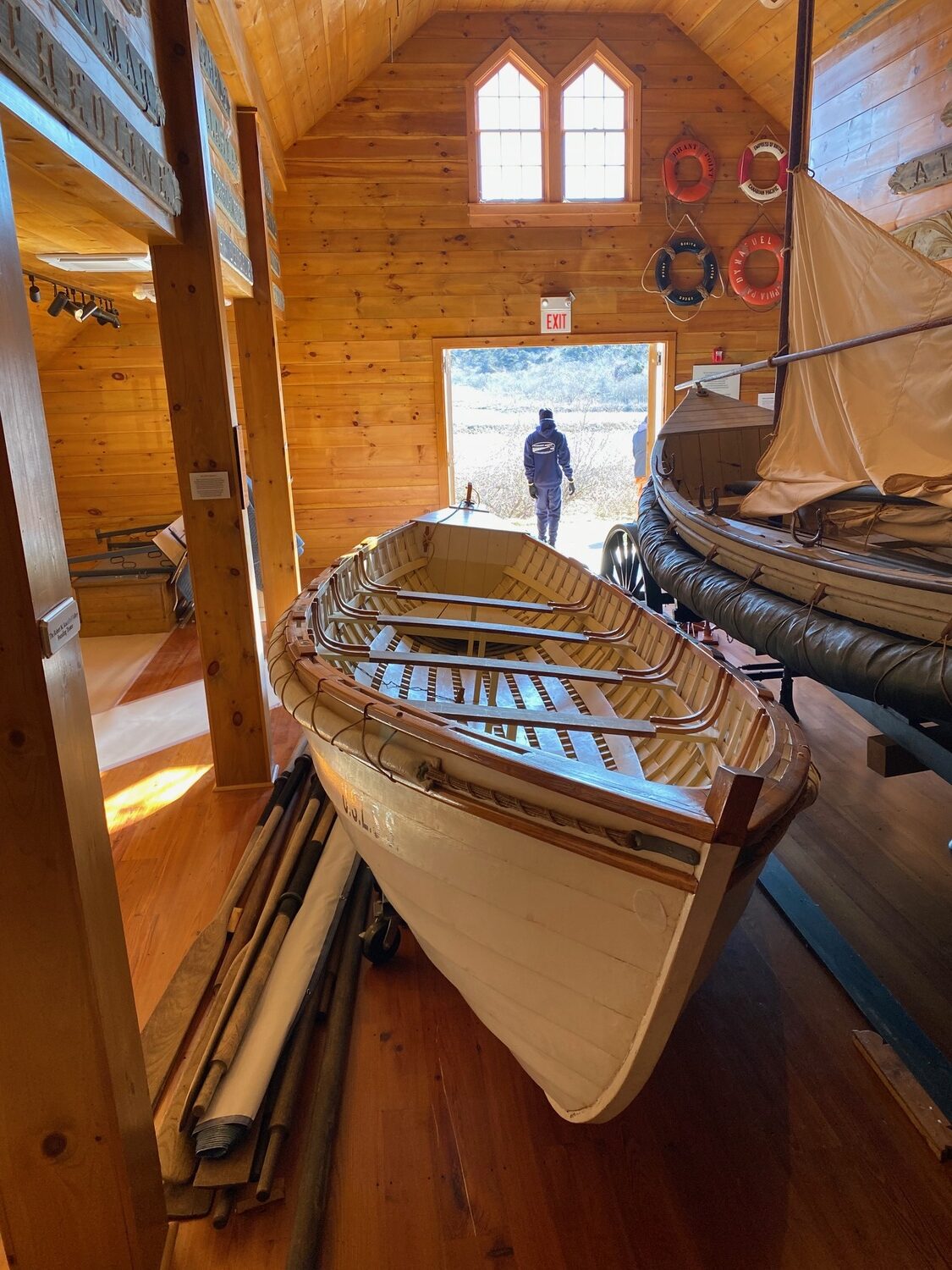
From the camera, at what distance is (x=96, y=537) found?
20.3 feet

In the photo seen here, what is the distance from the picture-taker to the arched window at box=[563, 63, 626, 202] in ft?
20.5

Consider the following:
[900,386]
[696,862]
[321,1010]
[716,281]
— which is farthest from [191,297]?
[716,281]

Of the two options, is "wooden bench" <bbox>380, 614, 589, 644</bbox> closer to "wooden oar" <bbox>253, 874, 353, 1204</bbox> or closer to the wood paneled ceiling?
"wooden oar" <bbox>253, 874, 353, 1204</bbox>

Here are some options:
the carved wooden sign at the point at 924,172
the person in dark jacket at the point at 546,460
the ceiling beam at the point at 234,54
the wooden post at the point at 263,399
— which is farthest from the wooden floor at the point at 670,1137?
the person in dark jacket at the point at 546,460

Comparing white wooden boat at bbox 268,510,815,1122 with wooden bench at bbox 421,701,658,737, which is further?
wooden bench at bbox 421,701,658,737

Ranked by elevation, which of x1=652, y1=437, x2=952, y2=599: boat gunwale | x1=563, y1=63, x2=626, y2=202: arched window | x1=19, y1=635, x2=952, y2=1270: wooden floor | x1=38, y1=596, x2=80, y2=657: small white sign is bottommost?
x1=19, y1=635, x2=952, y2=1270: wooden floor

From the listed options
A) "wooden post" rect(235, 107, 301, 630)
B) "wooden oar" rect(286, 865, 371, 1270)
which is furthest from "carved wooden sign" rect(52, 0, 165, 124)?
"wooden oar" rect(286, 865, 371, 1270)

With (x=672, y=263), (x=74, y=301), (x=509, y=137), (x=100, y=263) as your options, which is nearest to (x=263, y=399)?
(x=74, y=301)

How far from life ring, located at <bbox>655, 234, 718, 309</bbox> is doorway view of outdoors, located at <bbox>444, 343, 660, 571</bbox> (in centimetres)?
308

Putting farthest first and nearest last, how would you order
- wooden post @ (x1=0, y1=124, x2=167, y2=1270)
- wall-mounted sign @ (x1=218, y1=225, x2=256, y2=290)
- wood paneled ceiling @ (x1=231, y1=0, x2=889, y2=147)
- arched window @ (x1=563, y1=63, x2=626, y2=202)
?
arched window @ (x1=563, y1=63, x2=626, y2=202) < wood paneled ceiling @ (x1=231, y1=0, x2=889, y2=147) < wall-mounted sign @ (x1=218, y1=225, x2=256, y2=290) < wooden post @ (x1=0, y1=124, x2=167, y2=1270)

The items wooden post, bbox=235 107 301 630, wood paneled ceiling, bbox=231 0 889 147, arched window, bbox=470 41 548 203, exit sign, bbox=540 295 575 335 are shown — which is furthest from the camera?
exit sign, bbox=540 295 575 335

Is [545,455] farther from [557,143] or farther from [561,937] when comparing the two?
[561,937]

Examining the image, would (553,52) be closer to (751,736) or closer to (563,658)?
(563,658)

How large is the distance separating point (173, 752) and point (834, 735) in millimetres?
2994
